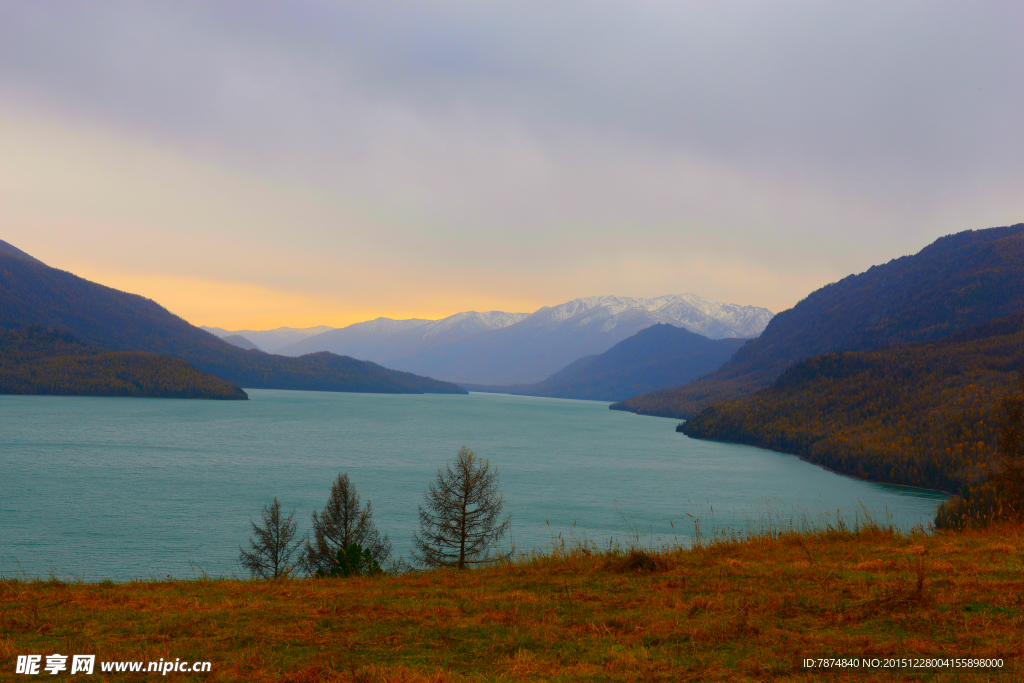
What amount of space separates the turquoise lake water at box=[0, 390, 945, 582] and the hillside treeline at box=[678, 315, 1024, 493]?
29.7 ft

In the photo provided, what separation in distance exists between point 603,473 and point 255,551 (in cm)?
6768

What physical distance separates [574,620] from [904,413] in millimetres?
163271

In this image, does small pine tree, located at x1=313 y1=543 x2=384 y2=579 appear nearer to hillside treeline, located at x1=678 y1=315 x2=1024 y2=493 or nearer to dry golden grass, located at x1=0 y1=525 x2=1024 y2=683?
dry golden grass, located at x1=0 y1=525 x2=1024 y2=683

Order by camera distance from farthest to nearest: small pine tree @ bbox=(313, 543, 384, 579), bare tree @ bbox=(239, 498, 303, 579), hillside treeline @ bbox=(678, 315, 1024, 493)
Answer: hillside treeline @ bbox=(678, 315, 1024, 493)
bare tree @ bbox=(239, 498, 303, 579)
small pine tree @ bbox=(313, 543, 384, 579)

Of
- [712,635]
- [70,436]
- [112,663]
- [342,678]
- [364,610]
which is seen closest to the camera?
[342,678]

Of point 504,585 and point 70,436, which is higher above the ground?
point 504,585

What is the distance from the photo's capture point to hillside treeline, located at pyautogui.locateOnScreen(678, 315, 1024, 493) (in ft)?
365

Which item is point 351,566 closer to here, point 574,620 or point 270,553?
point 574,620

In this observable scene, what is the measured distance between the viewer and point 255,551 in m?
49.6

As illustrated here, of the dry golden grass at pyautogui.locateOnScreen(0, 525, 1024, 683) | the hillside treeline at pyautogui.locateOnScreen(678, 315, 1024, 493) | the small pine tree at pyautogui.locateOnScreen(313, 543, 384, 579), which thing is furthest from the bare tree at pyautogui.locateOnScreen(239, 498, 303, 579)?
the hillside treeline at pyautogui.locateOnScreen(678, 315, 1024, 493)

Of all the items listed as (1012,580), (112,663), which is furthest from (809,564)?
(112,663)

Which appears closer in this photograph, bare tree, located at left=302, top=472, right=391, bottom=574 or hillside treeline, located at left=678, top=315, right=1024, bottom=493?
bare tree, located at left=302, top=472, right=391, bottom=574

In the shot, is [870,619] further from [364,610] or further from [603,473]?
[603,473]

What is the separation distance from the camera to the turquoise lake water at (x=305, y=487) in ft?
169
